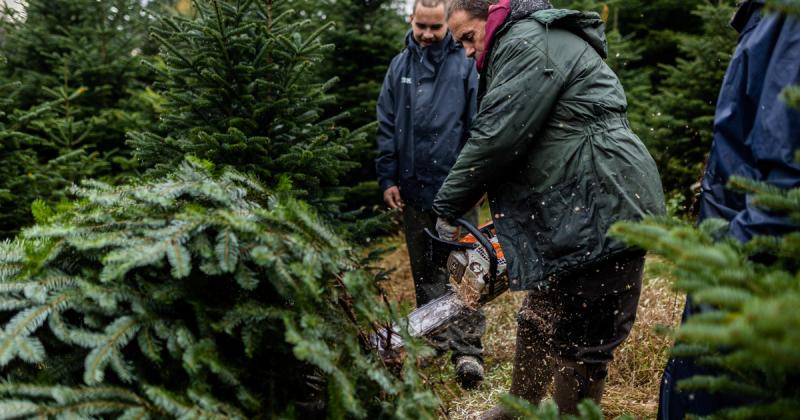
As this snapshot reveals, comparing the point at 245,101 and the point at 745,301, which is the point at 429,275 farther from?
the point at 745,301

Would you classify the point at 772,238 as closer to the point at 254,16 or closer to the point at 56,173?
the point at 254,16

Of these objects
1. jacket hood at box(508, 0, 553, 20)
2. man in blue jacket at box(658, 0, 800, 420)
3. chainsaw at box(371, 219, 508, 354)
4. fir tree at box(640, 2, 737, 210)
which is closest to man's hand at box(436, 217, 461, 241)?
chainsaw at box(371, 219, 508, 354)

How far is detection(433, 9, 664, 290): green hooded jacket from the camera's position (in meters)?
2.69

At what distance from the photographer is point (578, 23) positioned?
2834 millimetres

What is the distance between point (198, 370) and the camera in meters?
1.78

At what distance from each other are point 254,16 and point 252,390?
116 inches

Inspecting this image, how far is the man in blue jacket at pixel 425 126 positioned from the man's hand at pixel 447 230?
1.04 metres

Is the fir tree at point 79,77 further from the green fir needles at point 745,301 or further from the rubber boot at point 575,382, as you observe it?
the green fir needles at point 745,301

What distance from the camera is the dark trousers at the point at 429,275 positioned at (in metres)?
4.22

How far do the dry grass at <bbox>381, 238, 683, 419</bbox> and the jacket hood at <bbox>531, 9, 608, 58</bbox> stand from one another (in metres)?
1.25

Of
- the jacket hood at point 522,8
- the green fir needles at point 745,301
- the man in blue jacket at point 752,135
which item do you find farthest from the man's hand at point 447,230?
the green fir needles at point 745,301

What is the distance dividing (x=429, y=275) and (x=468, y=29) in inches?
82.2

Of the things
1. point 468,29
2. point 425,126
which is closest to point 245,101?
point 425,126

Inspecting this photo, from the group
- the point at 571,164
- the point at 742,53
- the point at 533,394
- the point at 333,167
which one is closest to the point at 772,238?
the point at 742,53
